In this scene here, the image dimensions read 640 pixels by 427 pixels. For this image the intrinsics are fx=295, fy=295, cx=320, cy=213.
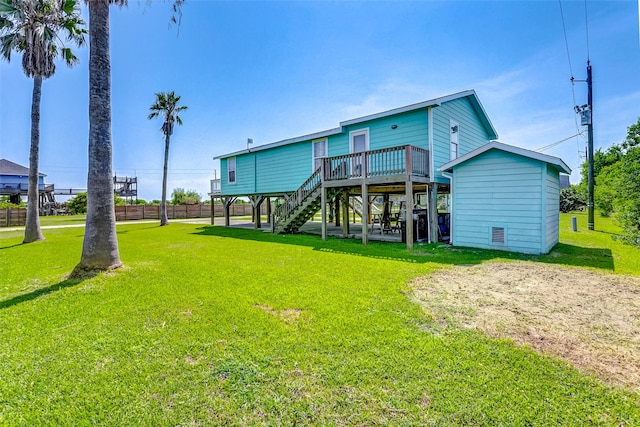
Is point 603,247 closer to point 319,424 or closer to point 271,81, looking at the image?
point 319,424

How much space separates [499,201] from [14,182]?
4965cm

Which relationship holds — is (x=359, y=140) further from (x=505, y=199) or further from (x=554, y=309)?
(x=554, y=309)

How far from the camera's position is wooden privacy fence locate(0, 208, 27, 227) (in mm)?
22875

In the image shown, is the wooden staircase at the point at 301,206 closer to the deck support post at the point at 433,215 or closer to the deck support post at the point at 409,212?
the deck support post at the point at 409,212

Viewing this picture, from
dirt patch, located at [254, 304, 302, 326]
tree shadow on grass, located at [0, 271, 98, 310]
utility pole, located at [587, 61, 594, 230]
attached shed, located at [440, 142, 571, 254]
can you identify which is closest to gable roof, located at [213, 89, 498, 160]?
attached shed, located at [440, 142, 571, 254]

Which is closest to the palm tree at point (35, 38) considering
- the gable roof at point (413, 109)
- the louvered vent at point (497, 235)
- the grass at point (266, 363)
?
the gable roof at point (413, 109)

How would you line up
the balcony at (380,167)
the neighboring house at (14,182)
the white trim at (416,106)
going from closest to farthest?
1. the balcony at (380,167)
2. the white trim at (416,106)
3. the neighboring house at (14,182)

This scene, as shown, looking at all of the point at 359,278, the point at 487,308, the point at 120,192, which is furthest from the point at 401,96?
the point at 120,192

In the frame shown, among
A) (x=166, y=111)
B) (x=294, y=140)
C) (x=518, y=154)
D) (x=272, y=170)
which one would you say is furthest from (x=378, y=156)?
(x=166, y=111)

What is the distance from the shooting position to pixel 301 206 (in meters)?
13.0

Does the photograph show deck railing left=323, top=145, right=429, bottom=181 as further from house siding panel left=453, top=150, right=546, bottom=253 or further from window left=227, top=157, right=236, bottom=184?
window left=227, top=157, right=236, bottom=184

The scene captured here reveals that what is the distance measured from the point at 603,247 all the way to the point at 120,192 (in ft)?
167

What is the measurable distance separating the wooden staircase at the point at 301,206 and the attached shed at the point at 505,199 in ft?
Result: 15.8

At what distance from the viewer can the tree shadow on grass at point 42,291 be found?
5059 mm
